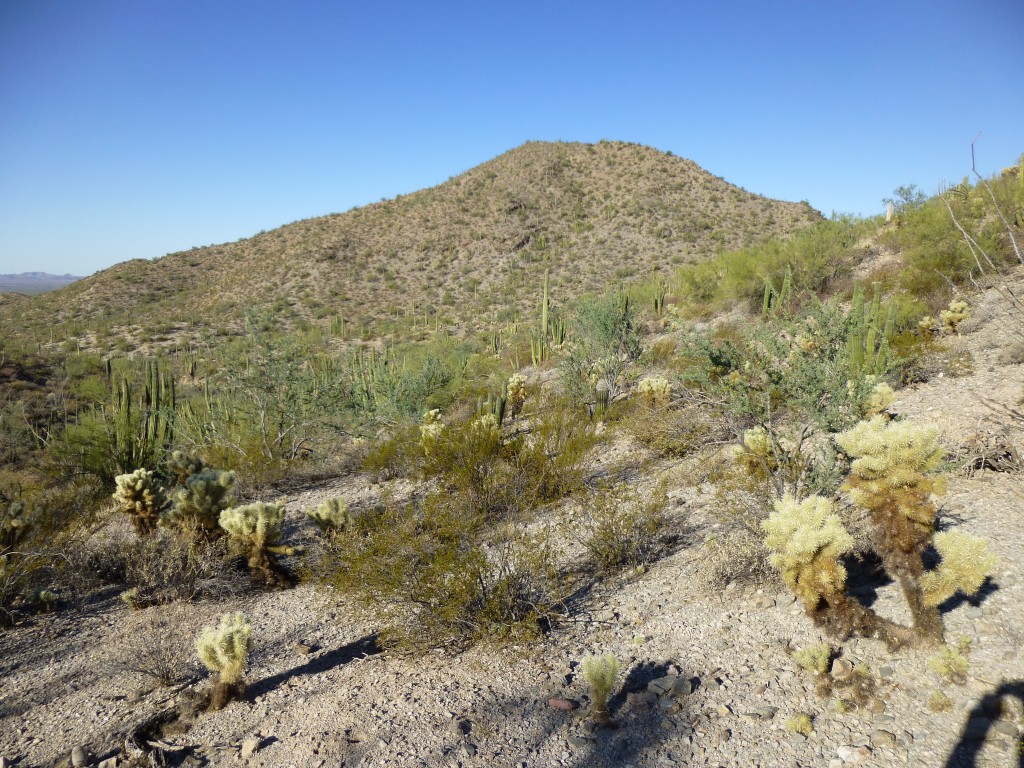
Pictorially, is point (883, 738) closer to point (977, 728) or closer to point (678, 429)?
point (977, 728)

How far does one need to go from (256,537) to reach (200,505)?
39.7 inches

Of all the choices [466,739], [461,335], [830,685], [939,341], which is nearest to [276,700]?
[466,739]

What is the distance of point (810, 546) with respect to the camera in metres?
3.78

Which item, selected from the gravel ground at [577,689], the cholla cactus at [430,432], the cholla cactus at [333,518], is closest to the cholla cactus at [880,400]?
the gravel ground at [577,689]

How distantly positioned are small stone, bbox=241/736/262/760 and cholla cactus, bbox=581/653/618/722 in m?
2.13

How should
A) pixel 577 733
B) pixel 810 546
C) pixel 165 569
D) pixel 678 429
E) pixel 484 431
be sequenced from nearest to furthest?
pixel 577 733 < pixel 810 546 < pixel 165 569 < pixel 484 431 < pixel 678 429

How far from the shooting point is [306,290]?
117 feet

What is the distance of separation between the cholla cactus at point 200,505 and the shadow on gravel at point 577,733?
4394mm

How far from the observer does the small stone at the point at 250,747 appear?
3.63 meters

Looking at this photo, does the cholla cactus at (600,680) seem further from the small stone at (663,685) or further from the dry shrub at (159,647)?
the dry shrub at (159,647)

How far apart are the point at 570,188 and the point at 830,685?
149ft

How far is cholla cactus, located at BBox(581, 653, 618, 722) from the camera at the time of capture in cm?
366

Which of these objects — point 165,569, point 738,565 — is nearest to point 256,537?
point 165,569

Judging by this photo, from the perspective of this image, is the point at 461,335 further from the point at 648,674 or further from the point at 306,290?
the point at 648,674
